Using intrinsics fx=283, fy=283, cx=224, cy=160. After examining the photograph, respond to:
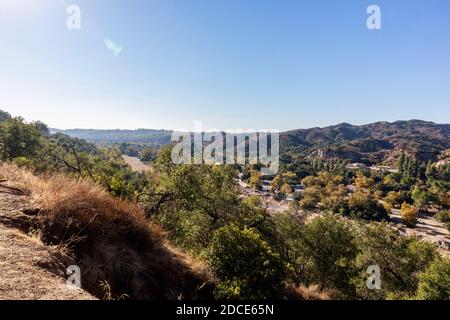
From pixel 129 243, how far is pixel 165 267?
1110mm

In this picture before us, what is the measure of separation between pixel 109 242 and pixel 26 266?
2861 mm

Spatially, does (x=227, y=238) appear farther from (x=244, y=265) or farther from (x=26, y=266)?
(x=26, y=266)

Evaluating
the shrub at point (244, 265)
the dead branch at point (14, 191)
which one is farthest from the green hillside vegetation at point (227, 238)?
the dead branch at point (14, 191)

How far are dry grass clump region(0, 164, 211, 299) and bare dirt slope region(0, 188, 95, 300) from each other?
0.40m

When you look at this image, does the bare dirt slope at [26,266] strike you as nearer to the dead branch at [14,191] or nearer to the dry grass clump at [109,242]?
the dry grass clump at [109,242]

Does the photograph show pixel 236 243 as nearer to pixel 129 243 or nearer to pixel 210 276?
pixel 210 276

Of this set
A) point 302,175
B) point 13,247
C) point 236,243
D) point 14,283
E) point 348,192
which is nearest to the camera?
point 14,283

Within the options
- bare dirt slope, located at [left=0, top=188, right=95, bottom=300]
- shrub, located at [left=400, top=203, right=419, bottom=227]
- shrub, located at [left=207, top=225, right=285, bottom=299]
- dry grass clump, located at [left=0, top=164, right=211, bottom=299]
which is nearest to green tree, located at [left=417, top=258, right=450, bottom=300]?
shrub, located at [left=207, top=225, right=285, bottom=299]

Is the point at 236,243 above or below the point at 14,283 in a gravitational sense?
below

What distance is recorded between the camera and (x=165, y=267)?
729 centimetres

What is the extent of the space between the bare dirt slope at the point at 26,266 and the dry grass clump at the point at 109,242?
0.40 meters

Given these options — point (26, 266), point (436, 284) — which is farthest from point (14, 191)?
point (436, 284)
